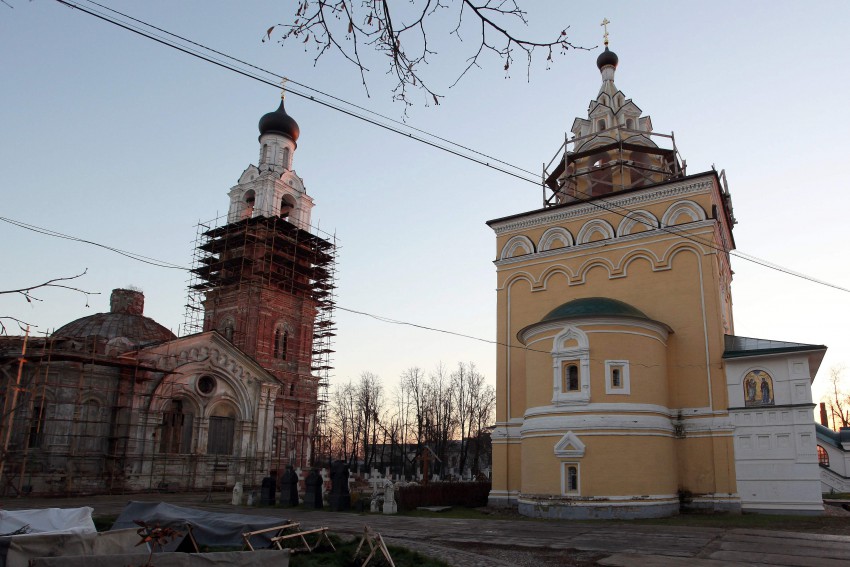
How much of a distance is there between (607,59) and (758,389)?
61.9 ft

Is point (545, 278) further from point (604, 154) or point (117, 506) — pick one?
point (117, 506)

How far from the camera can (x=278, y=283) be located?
38594mm

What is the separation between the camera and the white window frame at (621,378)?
19250 mm

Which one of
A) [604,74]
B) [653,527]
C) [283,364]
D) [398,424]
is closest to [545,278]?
[653,527]

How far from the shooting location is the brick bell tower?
36.4 m

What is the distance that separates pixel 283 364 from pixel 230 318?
13.8 ft

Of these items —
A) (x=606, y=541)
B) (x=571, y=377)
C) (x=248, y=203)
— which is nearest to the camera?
(x=606, y=541)

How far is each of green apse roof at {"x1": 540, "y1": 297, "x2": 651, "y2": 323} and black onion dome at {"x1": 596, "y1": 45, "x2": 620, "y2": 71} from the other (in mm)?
16024

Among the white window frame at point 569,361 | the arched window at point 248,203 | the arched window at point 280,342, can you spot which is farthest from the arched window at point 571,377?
the arched window at point 248,203

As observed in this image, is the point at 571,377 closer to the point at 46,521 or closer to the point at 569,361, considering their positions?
the point at 569,361

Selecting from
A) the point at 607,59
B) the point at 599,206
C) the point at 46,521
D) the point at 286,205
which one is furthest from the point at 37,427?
the point at 607,59

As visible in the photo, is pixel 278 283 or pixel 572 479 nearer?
pixel 572 479

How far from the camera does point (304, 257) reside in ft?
134

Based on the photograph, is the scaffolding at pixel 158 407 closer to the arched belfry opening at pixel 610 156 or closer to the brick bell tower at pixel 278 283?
the brick bell tower at pixel 278 283
